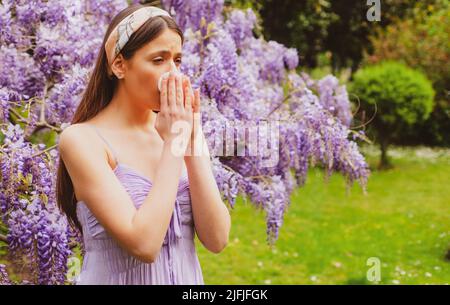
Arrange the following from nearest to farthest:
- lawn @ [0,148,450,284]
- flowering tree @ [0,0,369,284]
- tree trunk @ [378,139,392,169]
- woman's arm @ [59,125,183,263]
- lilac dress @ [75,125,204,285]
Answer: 1. woman's arm @ [59,125,183,263]
2. lilac dress @ [75,125,204,285]
3. flowering tree @ [0,0,369,284]
4. lawn @ [0,148,450,284]
5. tree trunk @ [378,139,392,169]

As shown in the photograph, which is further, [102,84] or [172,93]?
A: [102,84]

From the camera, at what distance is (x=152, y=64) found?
6.23 feet

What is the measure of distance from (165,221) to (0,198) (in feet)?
5.81

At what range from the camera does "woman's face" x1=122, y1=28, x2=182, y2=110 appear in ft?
6.21

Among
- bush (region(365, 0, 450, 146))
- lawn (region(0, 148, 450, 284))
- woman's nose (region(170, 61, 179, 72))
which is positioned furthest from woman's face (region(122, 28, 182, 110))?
bush (region(365, 0, 450, 146))

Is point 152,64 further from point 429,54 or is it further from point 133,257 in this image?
point 429,54

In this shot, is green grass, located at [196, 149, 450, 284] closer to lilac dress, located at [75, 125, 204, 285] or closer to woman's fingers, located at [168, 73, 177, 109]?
lilac dress, located at [75, 125, 204, 285]

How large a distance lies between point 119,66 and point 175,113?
1.03 ft

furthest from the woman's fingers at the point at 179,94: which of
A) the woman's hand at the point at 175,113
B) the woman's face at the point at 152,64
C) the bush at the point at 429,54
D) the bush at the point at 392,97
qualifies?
the bush at the point at 429,54

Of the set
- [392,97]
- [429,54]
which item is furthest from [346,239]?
[429,54]

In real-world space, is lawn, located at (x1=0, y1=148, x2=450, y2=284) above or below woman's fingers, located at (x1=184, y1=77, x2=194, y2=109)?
below

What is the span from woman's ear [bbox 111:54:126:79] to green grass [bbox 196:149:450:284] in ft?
8.32

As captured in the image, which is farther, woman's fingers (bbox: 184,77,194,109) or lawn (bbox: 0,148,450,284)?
lawn (bbox: 0,148,450,284)
